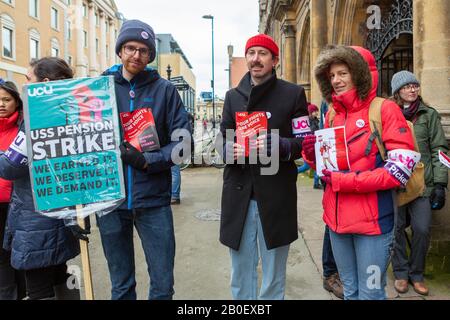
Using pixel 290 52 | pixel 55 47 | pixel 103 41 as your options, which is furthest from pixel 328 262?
pixel 103 41

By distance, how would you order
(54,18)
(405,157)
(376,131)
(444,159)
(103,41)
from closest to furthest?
(405,157) → (376,131) → (444,159) → (54,18) → (103,41)

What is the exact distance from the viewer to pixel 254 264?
248 cm

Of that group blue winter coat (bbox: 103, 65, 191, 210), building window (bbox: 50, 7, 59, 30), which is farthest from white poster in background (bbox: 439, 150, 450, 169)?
building window (bbox: 50, 7, 59, 30)

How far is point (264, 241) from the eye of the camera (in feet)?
7.82

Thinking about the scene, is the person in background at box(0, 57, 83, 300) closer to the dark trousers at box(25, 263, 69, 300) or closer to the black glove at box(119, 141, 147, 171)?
the dark trousers at box(25, 263, 69, 300)

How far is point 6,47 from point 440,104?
3108 cm

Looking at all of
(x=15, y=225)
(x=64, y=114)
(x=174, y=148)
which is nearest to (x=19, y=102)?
(x=64, y=114)

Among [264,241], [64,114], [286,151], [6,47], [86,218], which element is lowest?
[264,241]

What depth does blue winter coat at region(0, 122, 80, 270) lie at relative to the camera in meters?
2.28

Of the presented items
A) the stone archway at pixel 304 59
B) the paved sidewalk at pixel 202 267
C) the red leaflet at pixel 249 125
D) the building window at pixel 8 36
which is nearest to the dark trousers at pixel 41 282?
the paved sidewalk at pixel 202 267

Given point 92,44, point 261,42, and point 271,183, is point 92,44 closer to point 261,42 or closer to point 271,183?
point 261,42

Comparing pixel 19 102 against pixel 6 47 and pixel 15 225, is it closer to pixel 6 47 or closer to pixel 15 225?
pixel 15 225

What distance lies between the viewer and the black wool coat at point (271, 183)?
234 centimetres

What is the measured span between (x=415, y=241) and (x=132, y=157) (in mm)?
2758
